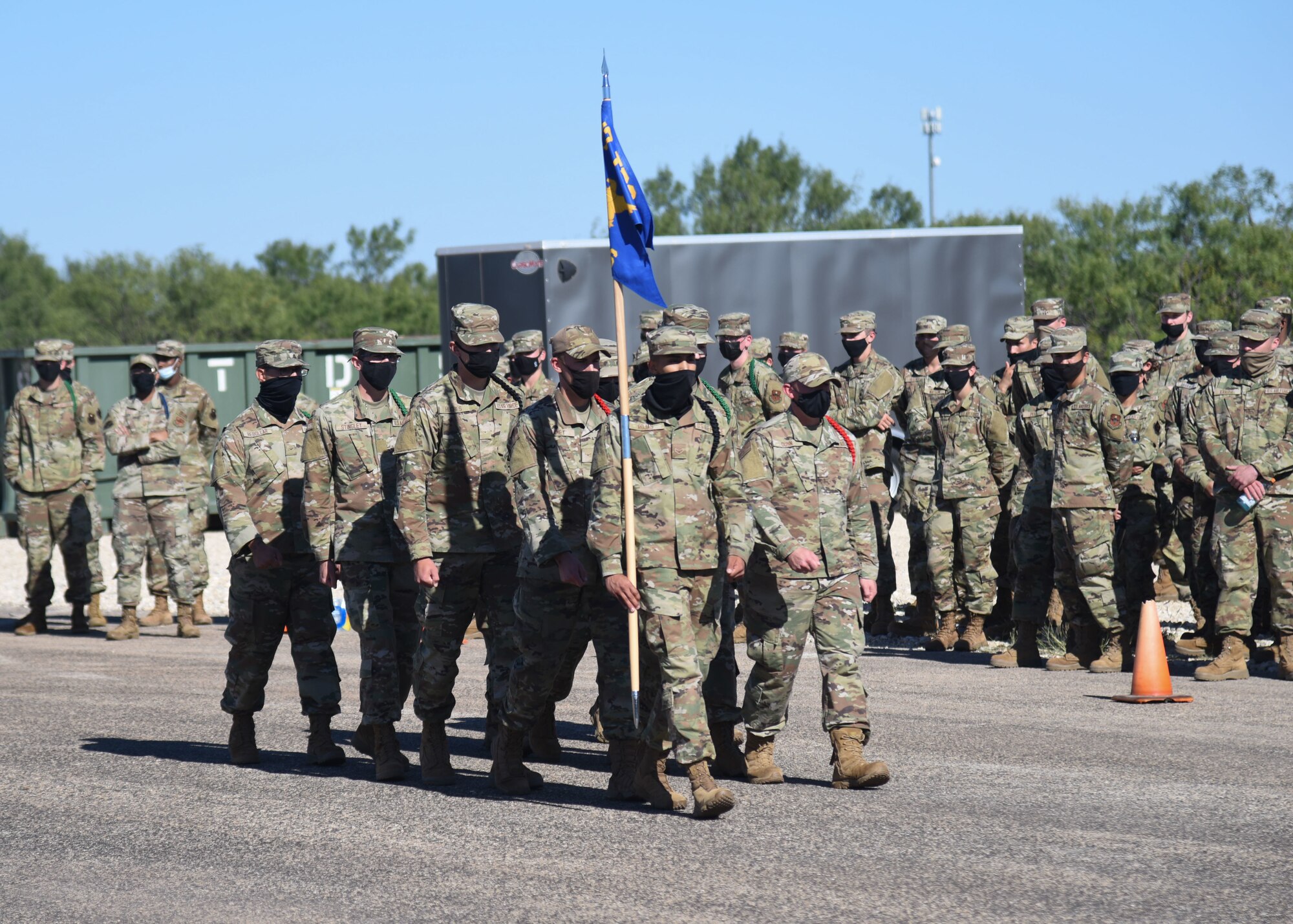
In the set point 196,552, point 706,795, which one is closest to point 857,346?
point 196,552

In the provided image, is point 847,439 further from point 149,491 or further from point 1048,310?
point 149,491

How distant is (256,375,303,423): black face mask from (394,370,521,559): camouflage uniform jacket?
3.63 ft

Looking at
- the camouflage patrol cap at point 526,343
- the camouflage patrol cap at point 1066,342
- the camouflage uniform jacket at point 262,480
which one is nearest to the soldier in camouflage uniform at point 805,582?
the camouflage uniform jacket at point 262,480

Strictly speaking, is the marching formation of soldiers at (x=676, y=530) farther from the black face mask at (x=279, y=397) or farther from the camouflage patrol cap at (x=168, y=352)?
the camouflage patrol cap at (x=168, y=352)

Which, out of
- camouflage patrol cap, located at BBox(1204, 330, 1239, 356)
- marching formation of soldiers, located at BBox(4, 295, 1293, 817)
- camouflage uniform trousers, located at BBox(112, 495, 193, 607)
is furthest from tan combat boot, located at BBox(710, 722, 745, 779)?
camouflage uniform trousers, located at BBox(112, 495, 193, 607)

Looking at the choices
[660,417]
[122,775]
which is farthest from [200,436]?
[660,417]

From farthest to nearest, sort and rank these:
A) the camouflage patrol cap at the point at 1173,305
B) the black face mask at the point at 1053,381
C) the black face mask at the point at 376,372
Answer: the camouflage patrol cap at the point at 1173,305
the black face mask at the point at 1053,381
the black face mask at the point at 376,372

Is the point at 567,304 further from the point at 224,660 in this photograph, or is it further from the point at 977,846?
the point at 977,846

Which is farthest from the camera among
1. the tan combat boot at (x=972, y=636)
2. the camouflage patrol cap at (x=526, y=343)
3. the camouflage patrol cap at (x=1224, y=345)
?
the tan combat boot at (x=972, y=636)

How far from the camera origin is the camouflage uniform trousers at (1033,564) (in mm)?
12641

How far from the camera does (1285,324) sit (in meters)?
13.6

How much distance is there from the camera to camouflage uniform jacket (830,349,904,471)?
46.4 ft

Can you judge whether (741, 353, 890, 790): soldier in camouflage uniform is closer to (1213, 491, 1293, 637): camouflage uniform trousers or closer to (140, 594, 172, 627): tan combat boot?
(1213, 491, 1293, 637): camouflage uniform trousers

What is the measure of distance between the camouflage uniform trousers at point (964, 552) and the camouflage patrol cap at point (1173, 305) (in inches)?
109
